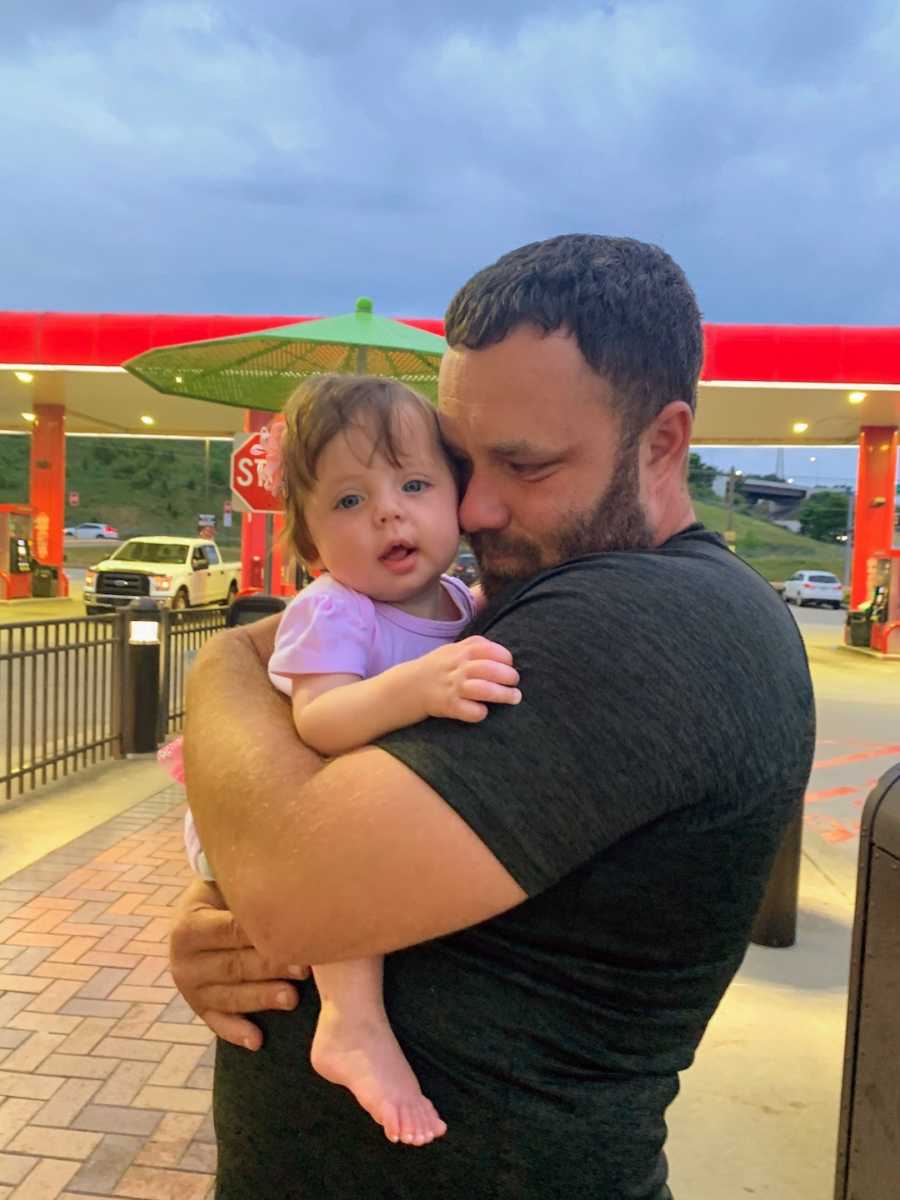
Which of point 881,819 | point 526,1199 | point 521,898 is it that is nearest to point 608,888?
point 521,898

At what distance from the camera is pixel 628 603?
3.72 ft

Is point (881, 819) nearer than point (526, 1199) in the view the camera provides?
No

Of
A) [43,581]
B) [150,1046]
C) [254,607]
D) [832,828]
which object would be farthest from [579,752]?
[43,581]

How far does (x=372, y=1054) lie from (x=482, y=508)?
0.72m

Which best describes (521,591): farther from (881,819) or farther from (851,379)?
(851,379)

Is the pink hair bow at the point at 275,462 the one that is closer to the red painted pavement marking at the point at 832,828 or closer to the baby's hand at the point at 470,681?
the baby's hand at the point at 470,681

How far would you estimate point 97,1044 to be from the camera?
3.50 m

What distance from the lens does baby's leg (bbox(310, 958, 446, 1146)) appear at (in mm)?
1196

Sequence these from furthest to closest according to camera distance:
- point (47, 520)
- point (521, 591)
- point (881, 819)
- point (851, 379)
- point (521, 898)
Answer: point (47, 520) → point (851, 379) → point (881, 819) → point (521, 591) → point (521, 898)

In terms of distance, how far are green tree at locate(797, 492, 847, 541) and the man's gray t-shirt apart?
325 feet

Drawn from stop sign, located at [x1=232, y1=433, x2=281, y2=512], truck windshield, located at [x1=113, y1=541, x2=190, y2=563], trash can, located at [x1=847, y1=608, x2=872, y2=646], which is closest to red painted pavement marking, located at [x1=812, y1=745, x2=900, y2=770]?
stop sign, located at [x1=232, y1=433, x2=281, y2=512]

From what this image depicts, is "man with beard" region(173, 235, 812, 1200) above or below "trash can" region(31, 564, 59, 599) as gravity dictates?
above

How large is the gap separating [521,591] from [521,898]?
39 cm

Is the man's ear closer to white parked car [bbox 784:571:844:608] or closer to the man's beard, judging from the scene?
the man's beard
